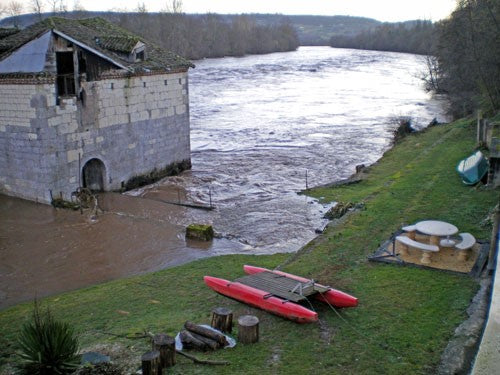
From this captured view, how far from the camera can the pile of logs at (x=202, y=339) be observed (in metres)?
8.05

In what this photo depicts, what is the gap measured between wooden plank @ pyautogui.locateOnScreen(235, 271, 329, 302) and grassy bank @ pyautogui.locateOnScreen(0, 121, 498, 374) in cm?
39

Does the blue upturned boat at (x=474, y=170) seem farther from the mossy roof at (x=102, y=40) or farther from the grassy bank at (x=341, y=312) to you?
the mossy roof at (x=102, y=40)

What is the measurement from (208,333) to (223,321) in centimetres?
42

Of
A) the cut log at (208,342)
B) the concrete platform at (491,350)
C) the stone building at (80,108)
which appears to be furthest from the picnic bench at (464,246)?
the stone building at (80,108)

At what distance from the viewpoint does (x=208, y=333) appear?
8.20m

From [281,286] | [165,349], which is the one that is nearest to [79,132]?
[281,286]

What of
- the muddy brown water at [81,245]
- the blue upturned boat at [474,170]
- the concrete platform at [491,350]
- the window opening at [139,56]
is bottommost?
the muddy brown water at [81,245]

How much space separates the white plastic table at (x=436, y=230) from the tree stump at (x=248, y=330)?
16.6 feet

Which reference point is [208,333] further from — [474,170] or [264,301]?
[474,170]

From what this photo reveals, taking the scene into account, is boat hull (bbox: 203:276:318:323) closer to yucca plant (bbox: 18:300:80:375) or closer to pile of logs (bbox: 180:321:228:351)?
pile of logs (bbox: 180:321:228:351)

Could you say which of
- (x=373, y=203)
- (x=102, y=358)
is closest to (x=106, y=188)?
(x=373, y=203)

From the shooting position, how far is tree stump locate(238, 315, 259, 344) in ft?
26.6

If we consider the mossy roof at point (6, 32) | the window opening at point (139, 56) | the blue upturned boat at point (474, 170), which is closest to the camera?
the blue upturned boat at point (474, 170)

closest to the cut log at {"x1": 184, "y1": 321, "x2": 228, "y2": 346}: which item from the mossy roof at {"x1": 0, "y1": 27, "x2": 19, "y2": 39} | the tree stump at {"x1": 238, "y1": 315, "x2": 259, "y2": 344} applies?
the tree stump at {"x1": 238, "y1": 315, "x2": 259, "y2": 344}
